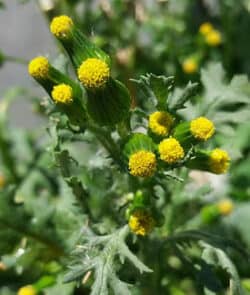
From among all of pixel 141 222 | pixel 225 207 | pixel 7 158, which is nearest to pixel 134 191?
pixel 141 222

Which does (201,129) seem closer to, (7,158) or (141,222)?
(141,222)

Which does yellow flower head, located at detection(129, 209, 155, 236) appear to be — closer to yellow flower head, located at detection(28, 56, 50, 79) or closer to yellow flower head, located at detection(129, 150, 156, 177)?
yellow flower head, located at detection(129, 150, 156, 177)

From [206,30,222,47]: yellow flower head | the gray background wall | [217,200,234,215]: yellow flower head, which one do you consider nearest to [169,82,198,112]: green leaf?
[217,200,234,215]: yellow flower head

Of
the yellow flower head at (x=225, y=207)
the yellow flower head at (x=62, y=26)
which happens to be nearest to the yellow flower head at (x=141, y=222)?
the yellow flower head at (x=62, y=26)

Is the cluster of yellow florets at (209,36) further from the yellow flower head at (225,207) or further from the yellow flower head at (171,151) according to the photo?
the yellow flower head at (171,151)

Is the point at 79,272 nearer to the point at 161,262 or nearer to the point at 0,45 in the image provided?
the point at 161,262
